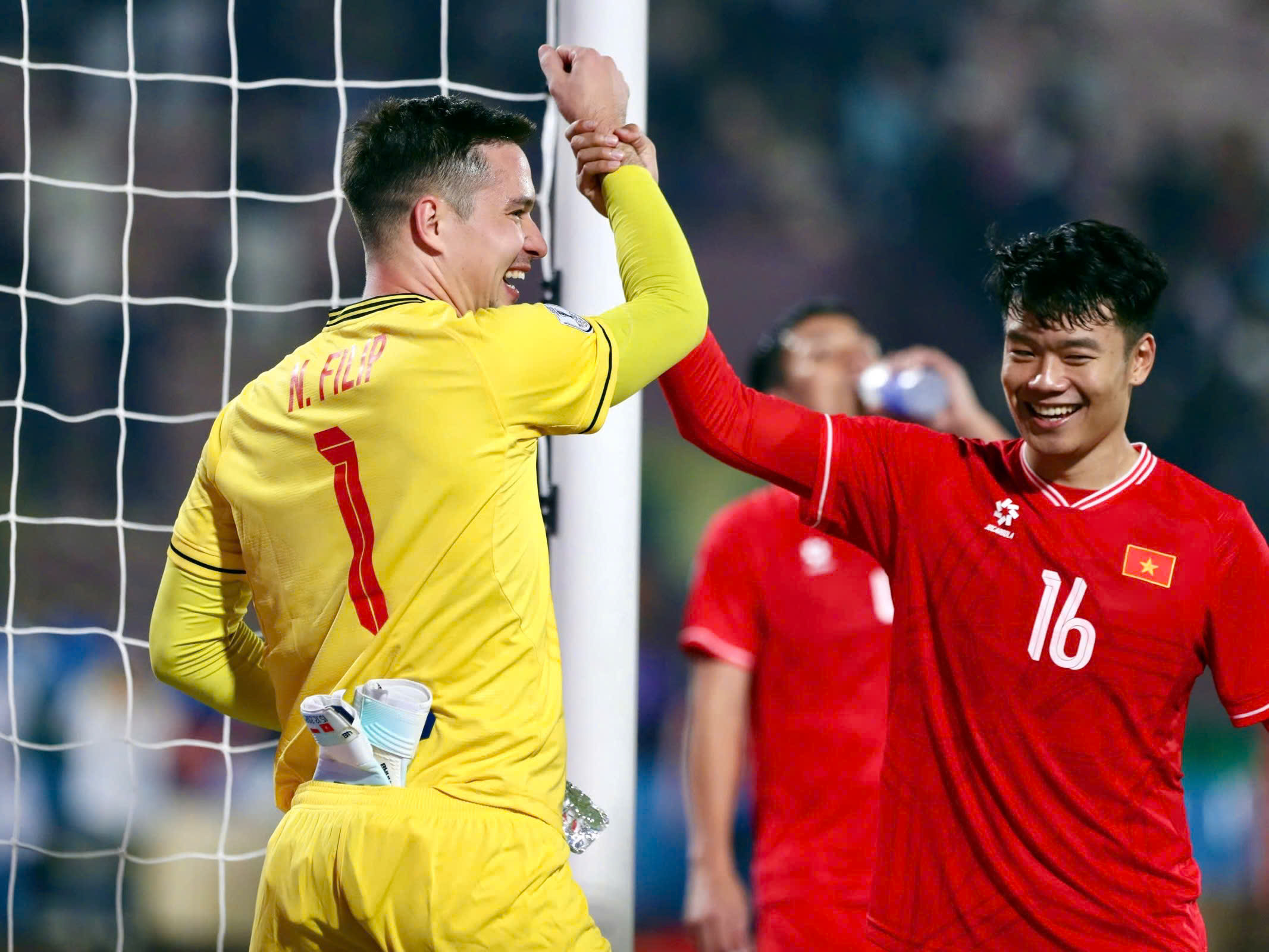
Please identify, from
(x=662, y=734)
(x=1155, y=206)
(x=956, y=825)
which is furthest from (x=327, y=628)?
(x=1155, y=206)

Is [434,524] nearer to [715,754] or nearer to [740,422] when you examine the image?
[740,422]

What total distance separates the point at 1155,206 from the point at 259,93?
16.8 feet

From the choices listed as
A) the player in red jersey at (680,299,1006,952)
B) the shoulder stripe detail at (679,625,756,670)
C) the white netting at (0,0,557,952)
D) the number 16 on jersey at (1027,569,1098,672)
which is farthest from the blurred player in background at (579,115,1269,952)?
the white netting at (0,0,557,952)

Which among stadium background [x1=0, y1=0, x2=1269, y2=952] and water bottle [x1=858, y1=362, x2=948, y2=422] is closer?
water bottle [x1=858, y1=362, x2=948, y2=422]

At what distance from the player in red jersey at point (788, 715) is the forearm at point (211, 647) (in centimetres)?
125

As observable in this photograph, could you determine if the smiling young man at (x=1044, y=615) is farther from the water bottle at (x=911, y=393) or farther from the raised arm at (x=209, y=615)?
the water bottle at (x=911, y=393)

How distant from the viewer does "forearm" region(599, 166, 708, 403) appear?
5.81ft

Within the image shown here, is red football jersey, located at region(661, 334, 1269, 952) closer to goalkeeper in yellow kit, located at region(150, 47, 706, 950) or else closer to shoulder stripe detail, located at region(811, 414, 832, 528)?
shoulder stripe detail, located at region(811, 414, 832, 528)

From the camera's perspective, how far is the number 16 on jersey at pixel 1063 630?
2070 mm

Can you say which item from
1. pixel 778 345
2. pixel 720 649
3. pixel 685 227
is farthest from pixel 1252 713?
pixel 685 227

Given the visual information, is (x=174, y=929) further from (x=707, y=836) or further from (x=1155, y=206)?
(x=1155, y=206)

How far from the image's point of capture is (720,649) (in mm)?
3062

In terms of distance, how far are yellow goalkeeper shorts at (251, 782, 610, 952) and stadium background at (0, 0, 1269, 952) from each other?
462 centimetres

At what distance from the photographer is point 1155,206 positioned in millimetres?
8383
